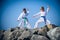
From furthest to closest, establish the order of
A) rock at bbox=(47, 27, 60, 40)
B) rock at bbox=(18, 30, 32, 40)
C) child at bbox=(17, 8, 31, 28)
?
1. child at bbox=(17, 8, 31, 28)
2. rock at bbox=(18, 30, 32, 40)
3. rock at bbox=(47, 27, 60, 40)

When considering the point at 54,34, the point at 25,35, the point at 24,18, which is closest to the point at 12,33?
the point at 25,35

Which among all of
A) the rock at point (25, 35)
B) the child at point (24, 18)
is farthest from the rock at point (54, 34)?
the child at point (24, 18)

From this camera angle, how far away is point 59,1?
2.86 m

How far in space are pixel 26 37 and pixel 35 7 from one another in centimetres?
59

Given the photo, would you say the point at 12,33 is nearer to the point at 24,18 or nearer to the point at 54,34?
the point at 24,18

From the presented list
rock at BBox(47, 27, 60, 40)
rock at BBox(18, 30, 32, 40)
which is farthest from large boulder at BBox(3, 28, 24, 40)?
rock at BBox(47, 27, 60, 40)

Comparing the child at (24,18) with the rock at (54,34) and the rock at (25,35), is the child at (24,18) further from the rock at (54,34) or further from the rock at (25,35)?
the rock at (54,34)

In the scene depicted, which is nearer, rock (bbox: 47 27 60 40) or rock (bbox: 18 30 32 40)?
rock (bbox: 47 27 60 40)

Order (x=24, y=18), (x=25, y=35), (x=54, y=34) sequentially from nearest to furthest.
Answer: (x=54, y=34)
(x=25, y=35)
(x=24, y=18)

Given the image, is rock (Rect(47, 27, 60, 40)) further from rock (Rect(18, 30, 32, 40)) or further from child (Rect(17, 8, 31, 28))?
child (Rect(17, 8, 31, 28))

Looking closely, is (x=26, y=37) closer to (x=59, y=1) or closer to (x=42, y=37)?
(x=42, y=37)

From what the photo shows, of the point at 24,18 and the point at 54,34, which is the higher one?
the point at 24,18

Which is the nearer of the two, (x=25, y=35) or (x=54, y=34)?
(x=54, y=34)

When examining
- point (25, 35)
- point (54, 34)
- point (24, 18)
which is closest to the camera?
point (54, 34)
